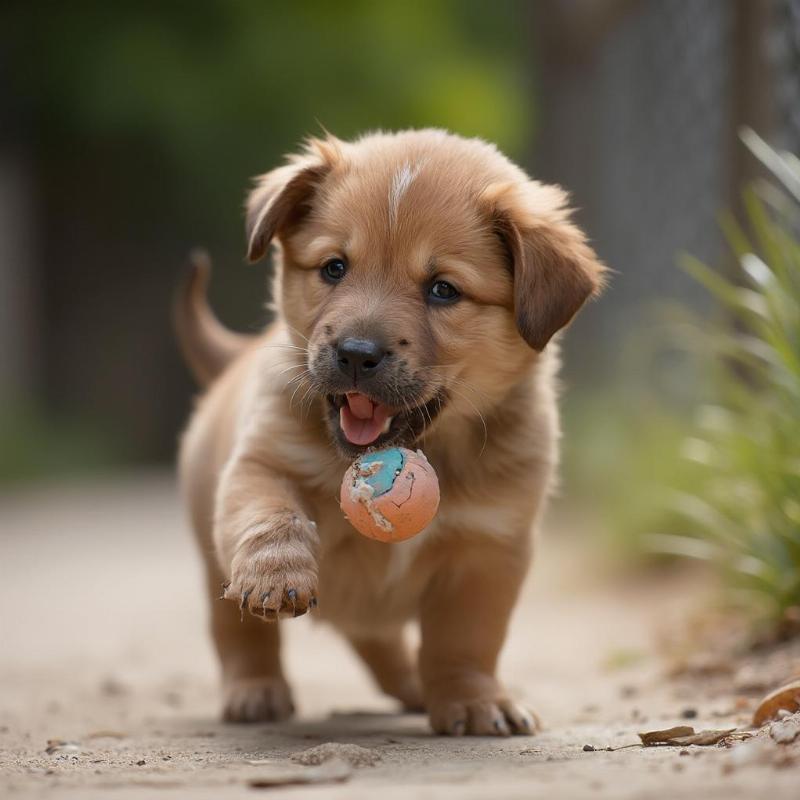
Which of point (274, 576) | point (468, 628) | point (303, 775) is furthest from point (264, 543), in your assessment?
point (468, 628)

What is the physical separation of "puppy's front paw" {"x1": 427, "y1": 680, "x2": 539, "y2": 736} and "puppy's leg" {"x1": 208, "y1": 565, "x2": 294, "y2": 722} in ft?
1.88

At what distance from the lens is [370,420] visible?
3561 mm

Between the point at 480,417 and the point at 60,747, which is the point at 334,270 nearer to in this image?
the point at 480,417

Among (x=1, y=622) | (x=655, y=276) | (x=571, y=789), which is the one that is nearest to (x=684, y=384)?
(x=655, y=276)

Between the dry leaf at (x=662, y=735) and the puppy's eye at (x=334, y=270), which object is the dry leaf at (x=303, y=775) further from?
the puppy's eye at (x=334, y=270)

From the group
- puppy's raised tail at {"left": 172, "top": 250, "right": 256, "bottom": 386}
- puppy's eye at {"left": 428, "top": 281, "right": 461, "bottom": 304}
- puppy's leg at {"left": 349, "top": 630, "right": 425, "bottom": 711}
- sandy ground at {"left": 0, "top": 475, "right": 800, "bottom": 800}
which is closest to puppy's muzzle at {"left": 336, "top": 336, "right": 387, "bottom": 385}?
puppy's eye at {"left": 428, "top": 281, "right": 461, "bottom": 304}

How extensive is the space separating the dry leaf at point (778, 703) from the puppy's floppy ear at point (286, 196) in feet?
6.07

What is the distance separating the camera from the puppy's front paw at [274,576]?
3.12 m

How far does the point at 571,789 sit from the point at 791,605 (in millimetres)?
2397

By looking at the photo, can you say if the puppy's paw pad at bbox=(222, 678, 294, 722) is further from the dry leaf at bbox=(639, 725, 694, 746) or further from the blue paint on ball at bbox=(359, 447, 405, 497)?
the dry leaf at bbox=(639, 725, 694, 746)

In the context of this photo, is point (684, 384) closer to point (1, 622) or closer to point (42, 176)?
point (1, 622)

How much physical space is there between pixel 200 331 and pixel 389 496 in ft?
6.99

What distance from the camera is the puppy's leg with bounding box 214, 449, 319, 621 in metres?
3.13

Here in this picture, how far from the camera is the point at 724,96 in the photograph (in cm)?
663
